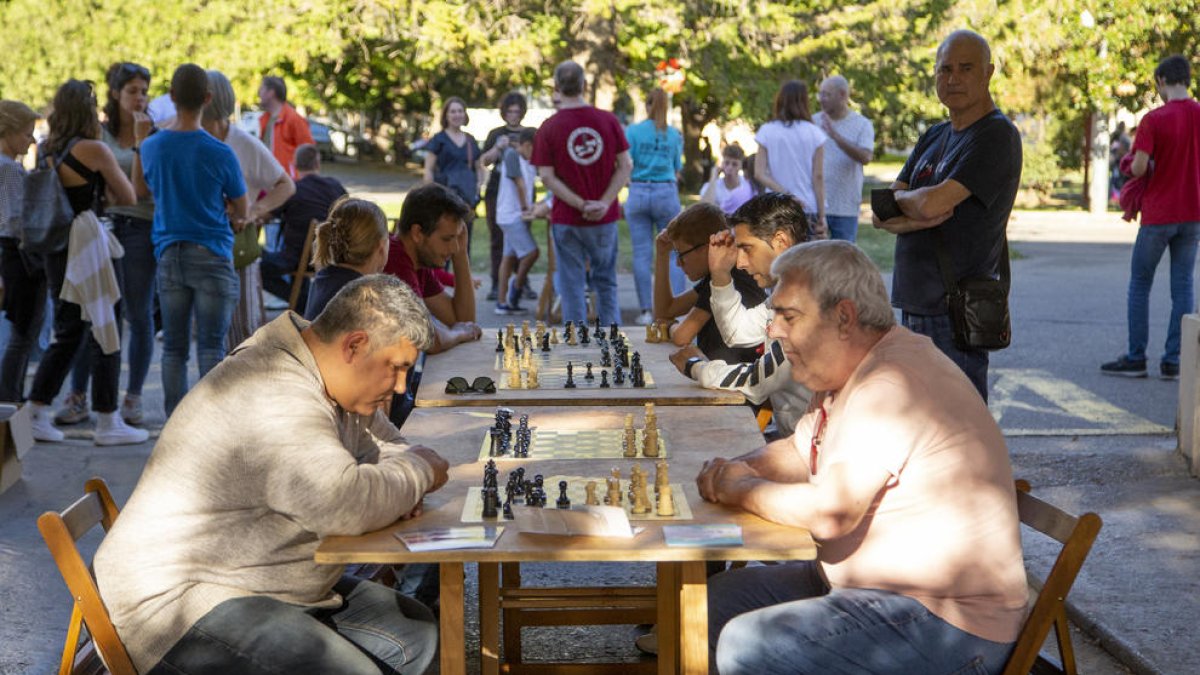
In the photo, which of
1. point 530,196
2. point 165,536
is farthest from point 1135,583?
point 530,196

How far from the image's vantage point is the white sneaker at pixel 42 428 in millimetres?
7641

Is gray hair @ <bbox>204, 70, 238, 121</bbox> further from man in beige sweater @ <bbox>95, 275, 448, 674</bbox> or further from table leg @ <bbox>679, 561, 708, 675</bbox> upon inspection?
table leg @ <bbox>679, 561, 708, 675</bbox>

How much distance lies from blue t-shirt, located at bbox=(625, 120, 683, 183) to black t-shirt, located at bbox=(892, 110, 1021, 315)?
5.06 metres

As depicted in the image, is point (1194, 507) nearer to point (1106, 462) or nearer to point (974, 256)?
point (1106, 462)

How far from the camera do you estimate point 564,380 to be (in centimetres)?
514

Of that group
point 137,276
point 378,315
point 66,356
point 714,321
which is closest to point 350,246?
point 714,321

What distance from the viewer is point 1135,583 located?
534 centimetres

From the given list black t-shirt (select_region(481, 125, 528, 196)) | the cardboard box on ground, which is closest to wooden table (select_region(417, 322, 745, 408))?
the cardboard box on ground

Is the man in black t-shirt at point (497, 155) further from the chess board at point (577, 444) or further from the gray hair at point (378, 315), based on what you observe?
the gray hair at point (378, 315)

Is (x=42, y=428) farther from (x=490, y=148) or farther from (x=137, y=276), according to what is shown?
(x=490, y=148)

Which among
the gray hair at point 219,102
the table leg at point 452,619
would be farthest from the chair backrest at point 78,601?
the gray hair at point 219,102

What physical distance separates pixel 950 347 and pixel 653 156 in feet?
17.8

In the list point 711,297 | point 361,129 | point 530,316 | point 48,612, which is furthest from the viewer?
point 361,129

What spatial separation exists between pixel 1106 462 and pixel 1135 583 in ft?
6.50
